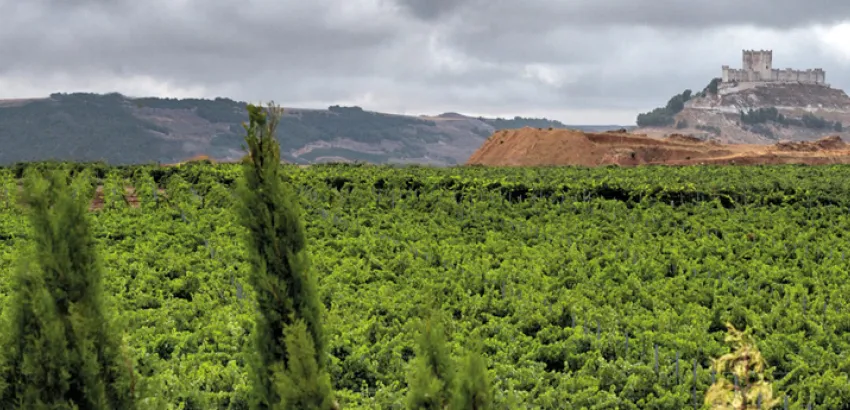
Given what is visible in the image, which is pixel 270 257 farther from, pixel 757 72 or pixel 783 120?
pixel 757 72

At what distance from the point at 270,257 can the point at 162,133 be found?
161 m

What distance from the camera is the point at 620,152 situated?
55.5m

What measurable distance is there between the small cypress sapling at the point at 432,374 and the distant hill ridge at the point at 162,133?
378 ft

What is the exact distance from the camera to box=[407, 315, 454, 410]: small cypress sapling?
18.3 ft

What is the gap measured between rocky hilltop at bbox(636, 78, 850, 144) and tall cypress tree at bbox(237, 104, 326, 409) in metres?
137

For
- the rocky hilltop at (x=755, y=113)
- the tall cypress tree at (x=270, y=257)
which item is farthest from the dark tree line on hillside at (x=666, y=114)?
the tall cypress tree at (x=270, y=257)

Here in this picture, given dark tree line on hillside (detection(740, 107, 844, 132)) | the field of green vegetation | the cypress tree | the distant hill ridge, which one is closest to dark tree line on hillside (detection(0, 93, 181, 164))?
the distant hill ridge

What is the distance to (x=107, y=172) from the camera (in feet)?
121

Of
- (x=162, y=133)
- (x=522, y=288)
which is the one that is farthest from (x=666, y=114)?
(x=522, y=288)

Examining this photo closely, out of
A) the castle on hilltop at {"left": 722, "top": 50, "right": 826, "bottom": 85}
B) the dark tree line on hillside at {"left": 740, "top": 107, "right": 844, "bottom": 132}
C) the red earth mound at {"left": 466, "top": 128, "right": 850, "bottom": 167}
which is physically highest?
the castle on hilltop at {"left": 722, "top": 50, "right": 826, "bottom": 85}

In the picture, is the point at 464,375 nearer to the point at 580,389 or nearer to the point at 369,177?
the point at 580,389

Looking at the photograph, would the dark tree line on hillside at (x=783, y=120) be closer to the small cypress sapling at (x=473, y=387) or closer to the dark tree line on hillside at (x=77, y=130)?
the dark tree line on hillside at (x=77, y=130)

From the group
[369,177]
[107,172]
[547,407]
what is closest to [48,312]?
[547,407]

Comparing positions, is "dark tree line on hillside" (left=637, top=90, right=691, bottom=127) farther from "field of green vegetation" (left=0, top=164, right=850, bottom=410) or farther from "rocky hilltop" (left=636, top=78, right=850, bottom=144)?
"field of green vegetation" (left=0, top=164, right=850, bottom=410)
